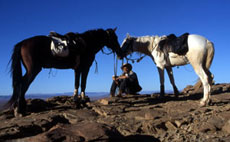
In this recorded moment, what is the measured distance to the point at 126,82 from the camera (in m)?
7.84

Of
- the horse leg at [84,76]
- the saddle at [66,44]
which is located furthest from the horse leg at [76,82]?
the saddle at [66,44]

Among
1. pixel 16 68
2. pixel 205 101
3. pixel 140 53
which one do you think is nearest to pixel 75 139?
pixel 16 68

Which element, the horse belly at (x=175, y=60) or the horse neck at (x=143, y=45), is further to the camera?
the horse neck at (x=143, y=45)

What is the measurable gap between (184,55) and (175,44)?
0.45 meters

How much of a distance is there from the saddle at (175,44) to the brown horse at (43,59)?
2132 millimetres

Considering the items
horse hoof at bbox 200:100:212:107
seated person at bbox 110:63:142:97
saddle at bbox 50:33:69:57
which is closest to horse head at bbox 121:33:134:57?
seated person at bbox 110:63:142:97

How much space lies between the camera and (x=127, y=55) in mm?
7977

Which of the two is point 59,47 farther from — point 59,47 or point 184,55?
point 184,55

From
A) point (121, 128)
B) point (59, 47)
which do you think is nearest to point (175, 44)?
point (59, 47)

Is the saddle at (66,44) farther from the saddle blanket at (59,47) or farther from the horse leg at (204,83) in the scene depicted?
the horse leg at (204,83)

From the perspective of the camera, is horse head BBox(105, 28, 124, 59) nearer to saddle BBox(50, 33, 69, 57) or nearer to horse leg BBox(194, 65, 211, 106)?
saddle BBox(50, 33, 69, 57)

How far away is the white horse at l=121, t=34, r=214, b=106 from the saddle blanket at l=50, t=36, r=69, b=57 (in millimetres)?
3372

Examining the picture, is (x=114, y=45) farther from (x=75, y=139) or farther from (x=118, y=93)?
(x=75, y=139)

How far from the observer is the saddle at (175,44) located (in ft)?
18.7
